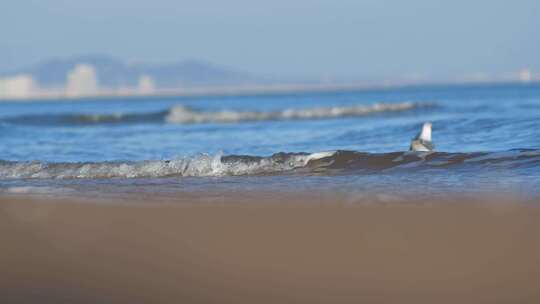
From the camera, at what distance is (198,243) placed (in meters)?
5.00

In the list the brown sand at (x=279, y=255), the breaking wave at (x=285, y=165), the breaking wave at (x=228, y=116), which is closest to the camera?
the brown sand at (x=279, y=255)

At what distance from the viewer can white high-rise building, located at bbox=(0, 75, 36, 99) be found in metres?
173

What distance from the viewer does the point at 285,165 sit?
382 inches

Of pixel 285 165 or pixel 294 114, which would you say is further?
pixel 294 114

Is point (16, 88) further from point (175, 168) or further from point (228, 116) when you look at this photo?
point (175, 168)

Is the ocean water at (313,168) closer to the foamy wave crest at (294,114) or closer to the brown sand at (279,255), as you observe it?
the brown sand at (279,255)

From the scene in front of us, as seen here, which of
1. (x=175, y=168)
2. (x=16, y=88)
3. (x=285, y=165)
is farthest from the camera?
(x=16, y=88)

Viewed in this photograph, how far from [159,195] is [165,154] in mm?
5754

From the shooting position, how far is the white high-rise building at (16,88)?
17288cm

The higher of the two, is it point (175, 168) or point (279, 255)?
point (175, 168)

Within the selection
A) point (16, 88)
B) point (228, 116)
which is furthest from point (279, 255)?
point (16, 88)

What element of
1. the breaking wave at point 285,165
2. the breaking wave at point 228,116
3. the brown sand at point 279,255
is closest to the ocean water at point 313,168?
the breaking wave at point 285,165

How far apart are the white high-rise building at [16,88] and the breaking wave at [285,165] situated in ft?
→ 552

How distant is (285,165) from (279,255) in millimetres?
5051
